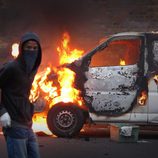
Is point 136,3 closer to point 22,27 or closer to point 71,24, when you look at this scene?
point 71,24

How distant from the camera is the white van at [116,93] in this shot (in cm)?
1062

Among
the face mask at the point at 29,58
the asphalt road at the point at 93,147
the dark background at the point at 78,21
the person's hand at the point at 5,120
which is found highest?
the dark background at the point at 78,21

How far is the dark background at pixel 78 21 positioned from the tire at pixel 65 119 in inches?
269

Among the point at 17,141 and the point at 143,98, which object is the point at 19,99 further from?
the point at 143,98

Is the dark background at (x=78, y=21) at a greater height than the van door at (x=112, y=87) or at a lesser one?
greater

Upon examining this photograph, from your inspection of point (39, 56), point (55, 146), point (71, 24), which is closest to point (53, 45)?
point (71, 24)

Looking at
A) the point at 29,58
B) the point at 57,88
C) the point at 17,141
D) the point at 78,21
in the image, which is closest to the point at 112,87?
the point at 57,88

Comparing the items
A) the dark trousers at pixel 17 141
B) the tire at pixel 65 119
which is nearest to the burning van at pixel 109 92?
the tire at pixel 65 119

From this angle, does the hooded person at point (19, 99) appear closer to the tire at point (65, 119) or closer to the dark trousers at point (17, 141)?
the dark trousers at point (17, 141)

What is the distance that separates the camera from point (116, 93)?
A: 10.6m

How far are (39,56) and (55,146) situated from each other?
4.57 m

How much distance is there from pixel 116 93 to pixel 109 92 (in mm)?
136

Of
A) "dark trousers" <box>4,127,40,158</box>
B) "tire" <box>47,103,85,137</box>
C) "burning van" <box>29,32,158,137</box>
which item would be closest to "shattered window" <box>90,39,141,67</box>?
"burning van" <box>29,32,158,137</box>

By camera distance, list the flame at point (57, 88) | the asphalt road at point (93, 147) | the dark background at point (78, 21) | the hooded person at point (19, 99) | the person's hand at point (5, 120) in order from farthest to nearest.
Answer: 1. the dark background at point (78, 21)
2. the flame at point (57, 88)
3. the asphalt road at point (93, 147)
4. the hooded person at point (19, 99)
5. the person's hand at point (5, 120)
